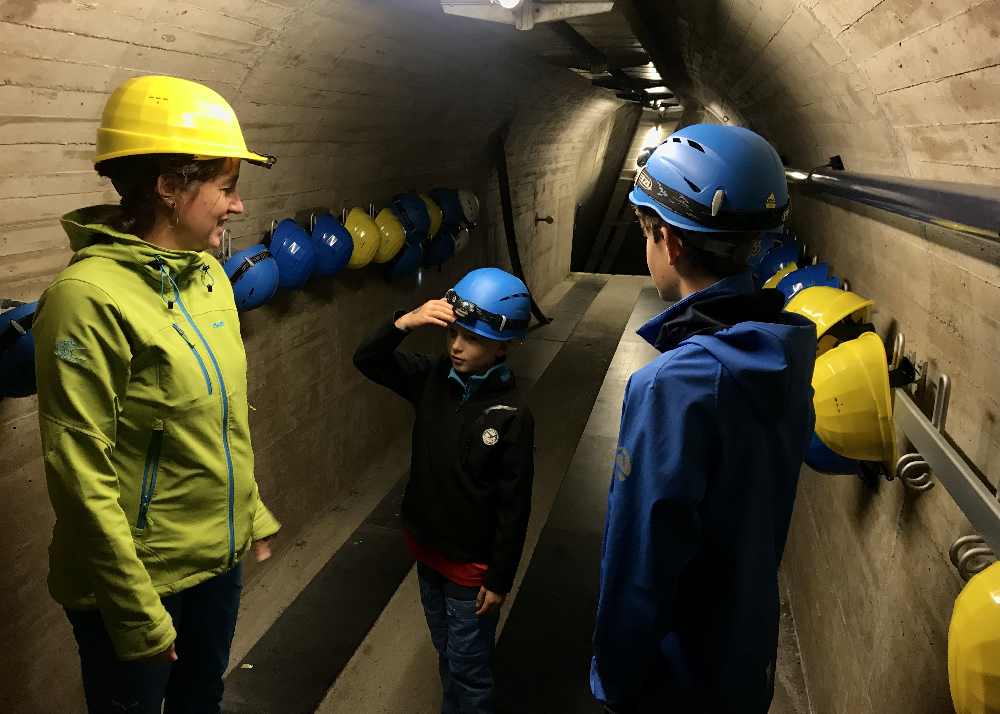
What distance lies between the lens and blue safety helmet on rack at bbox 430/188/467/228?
18.6 ft

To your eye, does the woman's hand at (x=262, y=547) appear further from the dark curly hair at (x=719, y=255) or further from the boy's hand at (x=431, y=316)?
the dark curly hair at (x=719, y=255)

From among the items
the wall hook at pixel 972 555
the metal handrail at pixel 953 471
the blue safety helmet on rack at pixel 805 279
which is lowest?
the wall hook at pixel 972 555

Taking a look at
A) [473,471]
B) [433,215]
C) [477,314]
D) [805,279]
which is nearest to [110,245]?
[477,314]

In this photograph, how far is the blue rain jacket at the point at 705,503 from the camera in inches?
51.4

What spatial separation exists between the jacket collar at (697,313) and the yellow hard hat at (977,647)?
662mm

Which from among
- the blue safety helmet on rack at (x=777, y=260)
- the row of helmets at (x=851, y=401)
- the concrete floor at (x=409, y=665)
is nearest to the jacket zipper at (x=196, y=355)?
the row of helmets at (x=851, y=401)

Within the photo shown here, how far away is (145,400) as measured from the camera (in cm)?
164

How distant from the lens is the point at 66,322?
58.2 inches

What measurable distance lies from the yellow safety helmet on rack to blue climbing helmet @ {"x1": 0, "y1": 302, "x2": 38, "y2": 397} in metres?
2.48

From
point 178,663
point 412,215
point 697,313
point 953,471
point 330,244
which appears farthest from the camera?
point 412,215

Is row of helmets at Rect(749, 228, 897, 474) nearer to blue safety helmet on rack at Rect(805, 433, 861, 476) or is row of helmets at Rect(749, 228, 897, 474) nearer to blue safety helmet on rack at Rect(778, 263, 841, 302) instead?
blue safety helmet on rack at Rect(805, 433, 861, 476)

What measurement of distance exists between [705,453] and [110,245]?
1535 mm

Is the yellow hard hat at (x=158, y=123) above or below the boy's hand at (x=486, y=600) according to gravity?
above

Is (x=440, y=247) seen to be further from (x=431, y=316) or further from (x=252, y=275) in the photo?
(x=431, y=316)
